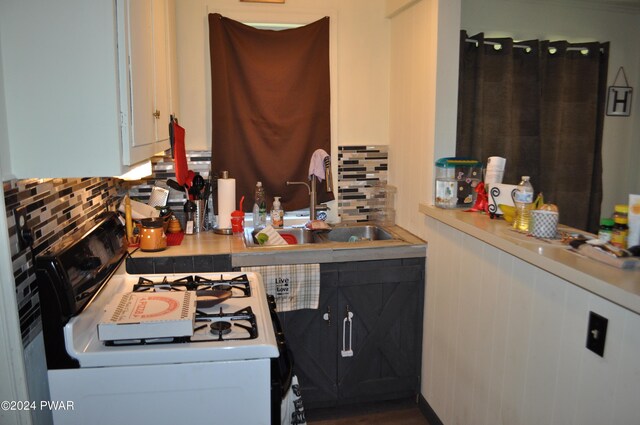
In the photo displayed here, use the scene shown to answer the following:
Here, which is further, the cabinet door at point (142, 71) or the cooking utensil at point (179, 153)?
the cooking utensil at point (179, 153)

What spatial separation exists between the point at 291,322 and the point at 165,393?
1.27 metres

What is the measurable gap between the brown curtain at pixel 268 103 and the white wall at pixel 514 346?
1025mm

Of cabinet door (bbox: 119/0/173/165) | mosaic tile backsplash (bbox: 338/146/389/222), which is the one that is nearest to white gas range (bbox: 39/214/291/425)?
cabinet door (bbox: 119/0/173/165)

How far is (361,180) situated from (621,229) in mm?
1853

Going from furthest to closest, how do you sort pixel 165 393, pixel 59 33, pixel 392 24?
pixel 392 24 < pixel 165 393 < pixel 59 33

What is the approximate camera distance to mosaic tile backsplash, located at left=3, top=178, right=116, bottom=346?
144 cm

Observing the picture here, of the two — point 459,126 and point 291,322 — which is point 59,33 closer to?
point 291,322

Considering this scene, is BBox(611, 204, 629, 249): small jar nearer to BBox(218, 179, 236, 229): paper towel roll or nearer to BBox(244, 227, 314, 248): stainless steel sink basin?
BBox(244, 227, 314, 248): stainless steel sink basin

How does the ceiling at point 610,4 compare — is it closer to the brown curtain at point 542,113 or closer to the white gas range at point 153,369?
the brown curtain at point 542,113

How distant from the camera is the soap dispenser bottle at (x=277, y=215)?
318cm

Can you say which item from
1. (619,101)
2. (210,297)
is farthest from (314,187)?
(619,101)

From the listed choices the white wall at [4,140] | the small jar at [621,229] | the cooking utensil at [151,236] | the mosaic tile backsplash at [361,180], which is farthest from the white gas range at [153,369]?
the mosaic tile backsplash at [361,180]

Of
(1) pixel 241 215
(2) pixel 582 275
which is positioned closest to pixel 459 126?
(1) pixel 241 215

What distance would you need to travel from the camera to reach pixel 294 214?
339cm
